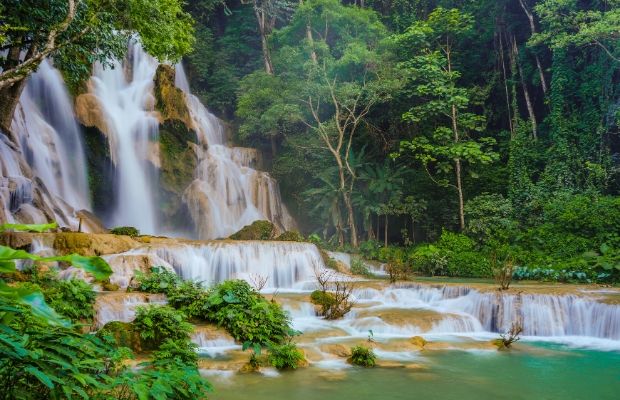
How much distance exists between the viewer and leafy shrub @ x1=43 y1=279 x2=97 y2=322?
7295 mm

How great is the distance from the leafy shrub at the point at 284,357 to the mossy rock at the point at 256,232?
37.2 ft

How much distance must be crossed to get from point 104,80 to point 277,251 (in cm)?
1245

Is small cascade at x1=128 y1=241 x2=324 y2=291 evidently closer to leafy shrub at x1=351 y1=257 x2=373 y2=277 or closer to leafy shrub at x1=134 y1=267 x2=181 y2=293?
leafy shrub at x1=351 y1=257 x2=373 y2=277

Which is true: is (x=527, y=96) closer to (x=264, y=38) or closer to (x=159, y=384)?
(x=264, y=38)

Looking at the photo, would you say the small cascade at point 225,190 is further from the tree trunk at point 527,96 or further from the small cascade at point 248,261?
the tree trunk at point 527,96

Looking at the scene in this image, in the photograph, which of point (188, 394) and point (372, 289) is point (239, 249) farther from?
point (188, 394)

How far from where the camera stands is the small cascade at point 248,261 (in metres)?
13.1

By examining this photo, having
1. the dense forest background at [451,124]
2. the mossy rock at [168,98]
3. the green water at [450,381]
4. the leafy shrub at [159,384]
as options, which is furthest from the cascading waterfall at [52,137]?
the leafy shrub at [159,384]

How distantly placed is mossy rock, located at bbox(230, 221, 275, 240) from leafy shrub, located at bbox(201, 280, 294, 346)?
9351 mm

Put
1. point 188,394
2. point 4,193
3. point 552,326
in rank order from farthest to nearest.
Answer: point 4,193 < point 552,326 < point 188,394

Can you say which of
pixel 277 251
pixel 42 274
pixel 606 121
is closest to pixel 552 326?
pixel 277 251

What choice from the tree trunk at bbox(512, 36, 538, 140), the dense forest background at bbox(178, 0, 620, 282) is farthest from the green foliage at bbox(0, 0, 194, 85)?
the tree trunk at bbox(512, 36, 538, 140)

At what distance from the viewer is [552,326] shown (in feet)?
32.2

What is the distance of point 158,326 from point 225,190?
14.8 metres
